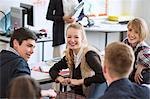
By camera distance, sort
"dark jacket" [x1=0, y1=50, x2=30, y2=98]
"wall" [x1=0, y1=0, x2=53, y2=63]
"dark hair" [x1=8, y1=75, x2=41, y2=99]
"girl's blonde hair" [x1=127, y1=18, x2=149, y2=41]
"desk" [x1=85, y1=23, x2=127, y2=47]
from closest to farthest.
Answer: "dark hair" [x1=8, y1=75, x2=41, y2=99], "dark jacket" [x1=0, y1=50, x2=30, y2=98], "girl's blonde hair" [x1=127, y1=18, x2=149, y2=41], "wall" [x1=0, y1=0, x2=53, y2=63], "desk" [x1=85, y1=23, x2=127, y2=47]

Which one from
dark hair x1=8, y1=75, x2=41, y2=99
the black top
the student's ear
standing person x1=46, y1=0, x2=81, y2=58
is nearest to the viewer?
dark hair x1=8, y1=75, x2=41, y2=99

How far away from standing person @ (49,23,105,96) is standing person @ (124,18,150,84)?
35cm

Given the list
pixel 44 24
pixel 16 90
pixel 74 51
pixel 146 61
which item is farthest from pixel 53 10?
pixel 16 90

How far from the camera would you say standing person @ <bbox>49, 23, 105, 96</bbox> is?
278cm

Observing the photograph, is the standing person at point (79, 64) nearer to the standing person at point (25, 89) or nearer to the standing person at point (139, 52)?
the standing person at point (139, 52)

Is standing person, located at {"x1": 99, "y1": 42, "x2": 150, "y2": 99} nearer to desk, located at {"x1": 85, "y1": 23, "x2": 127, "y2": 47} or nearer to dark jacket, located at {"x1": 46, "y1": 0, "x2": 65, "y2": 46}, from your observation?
dark jacket, located at {"x1": 46, "y1": 0, "x2": 65, "y2": 46}

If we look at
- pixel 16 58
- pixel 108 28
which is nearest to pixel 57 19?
pixel 108 28

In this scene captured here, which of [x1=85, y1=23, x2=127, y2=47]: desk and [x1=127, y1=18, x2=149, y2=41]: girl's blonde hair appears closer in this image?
[x1=127, y1=18, x2=149, y2=41]: girl's blonde hair

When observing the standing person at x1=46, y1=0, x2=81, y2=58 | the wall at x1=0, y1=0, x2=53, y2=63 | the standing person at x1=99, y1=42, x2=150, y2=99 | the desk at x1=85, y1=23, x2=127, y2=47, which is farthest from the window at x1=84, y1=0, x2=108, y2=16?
the standing person at x1=99, y1=42, x2=150, y2=99

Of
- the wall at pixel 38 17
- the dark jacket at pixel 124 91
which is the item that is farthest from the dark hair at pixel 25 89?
the wall at pixel 38 17

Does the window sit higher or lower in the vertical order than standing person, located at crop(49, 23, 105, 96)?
higher

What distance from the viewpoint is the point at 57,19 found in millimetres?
4520

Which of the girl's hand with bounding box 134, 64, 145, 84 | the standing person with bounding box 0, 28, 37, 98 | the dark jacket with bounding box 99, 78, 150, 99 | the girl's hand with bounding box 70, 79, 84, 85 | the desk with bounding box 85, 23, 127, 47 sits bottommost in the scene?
the girl's hand with bounding box 70, 79, 84, 85

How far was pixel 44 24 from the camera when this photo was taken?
565cm
